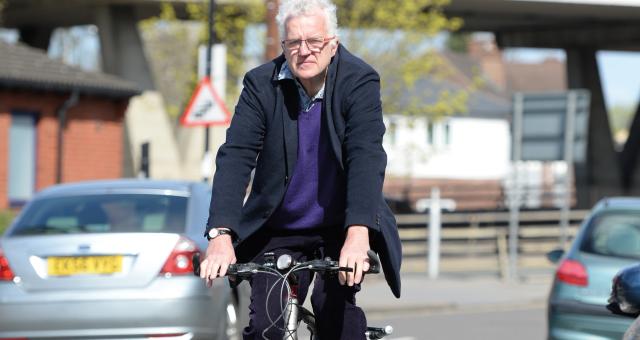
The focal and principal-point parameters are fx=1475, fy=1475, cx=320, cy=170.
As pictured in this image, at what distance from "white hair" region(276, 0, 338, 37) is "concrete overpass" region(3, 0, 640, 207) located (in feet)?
86.7

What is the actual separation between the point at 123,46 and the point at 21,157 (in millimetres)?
9716

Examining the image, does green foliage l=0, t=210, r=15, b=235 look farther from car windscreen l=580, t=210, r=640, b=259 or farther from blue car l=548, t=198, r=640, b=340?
car windscreen l=580, t=210, r=640, b=259

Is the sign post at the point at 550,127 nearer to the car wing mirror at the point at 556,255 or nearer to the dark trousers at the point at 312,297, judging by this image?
the car wing mirror at the point at 556,255

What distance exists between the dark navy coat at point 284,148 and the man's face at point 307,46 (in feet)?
0.30

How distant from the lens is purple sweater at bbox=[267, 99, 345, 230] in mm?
5344

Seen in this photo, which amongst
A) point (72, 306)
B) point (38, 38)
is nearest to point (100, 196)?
point (72, 306)

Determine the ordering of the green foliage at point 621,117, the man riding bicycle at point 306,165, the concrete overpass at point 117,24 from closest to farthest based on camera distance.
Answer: the man riding bicycle at point 306,165, the concrete overpass at point 117,24, the green foliage at point 621,117

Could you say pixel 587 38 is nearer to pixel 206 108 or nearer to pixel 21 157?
pixel 21 157

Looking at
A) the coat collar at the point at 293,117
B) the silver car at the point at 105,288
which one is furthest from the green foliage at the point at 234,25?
the coat collar at the point at 293,117

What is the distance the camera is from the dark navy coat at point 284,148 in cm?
518

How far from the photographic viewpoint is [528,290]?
21.5 metres

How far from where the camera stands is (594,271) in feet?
34.1

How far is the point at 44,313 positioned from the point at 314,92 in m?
4.99

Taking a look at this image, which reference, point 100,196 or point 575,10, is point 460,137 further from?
point 100,196
